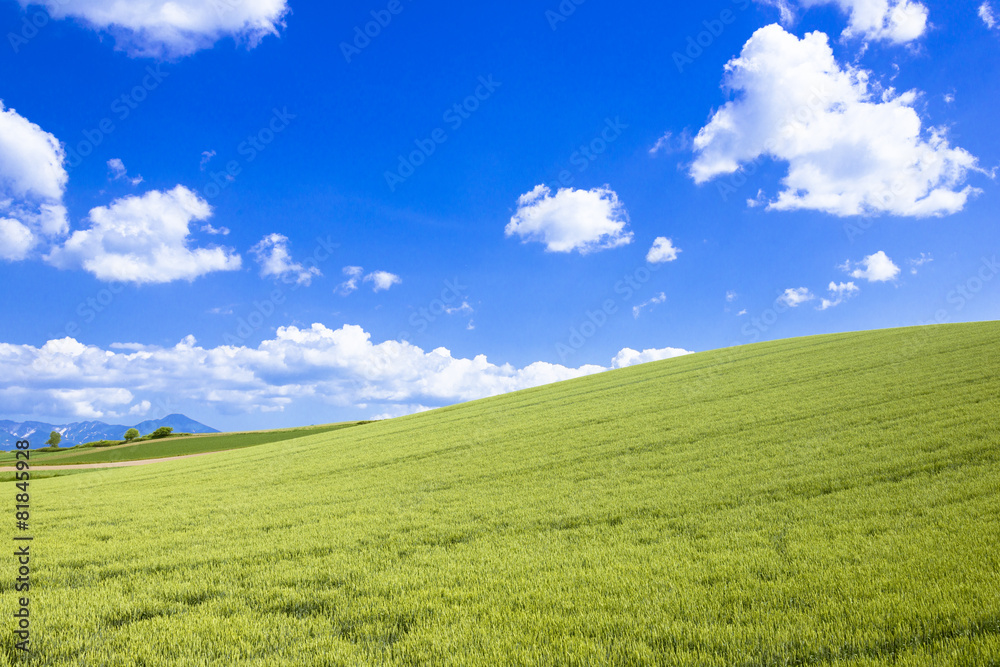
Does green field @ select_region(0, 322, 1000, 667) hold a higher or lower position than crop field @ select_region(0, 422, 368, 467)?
lower

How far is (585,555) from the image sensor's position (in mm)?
6969

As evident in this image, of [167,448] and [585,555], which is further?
[167,448]

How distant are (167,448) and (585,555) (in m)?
56.9

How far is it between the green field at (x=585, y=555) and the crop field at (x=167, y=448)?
34927mm

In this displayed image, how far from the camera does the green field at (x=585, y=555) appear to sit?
4.70 metres

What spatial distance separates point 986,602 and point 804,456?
684 centimetres

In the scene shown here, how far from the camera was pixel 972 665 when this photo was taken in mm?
3945

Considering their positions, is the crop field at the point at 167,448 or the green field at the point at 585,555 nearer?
the green field at the point at 585,555

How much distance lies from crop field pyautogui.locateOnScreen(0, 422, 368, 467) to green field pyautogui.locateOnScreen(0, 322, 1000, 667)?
34.9 metres

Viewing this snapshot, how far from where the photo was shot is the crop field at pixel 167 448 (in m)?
45.4

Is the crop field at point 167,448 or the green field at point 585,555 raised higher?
the crop field at point 167,448

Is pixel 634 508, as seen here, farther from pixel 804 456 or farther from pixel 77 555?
pixel 77 555

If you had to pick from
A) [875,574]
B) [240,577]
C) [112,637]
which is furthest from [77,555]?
[875,574]

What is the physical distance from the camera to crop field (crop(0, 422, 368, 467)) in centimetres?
4544
